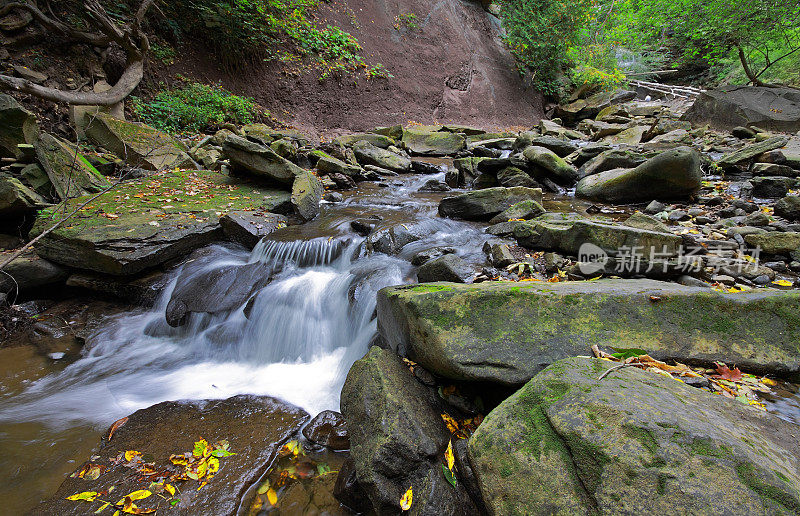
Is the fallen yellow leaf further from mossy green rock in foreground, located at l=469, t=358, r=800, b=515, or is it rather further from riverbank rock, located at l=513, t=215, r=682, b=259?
riverbank rock, located at l=513, t=215, r=682, b=259

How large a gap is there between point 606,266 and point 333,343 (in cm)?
325

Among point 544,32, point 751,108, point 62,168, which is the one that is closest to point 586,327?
point 62,168

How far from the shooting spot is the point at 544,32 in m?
21.1

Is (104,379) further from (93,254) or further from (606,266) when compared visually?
(606,266)

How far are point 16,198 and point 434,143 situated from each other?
11.5m

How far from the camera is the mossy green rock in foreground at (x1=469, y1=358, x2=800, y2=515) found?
117cm

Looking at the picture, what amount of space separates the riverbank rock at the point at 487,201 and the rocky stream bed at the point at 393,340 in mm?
44

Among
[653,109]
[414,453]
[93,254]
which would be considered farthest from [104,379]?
[653,109]

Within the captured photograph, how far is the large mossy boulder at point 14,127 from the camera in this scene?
526 centimetres

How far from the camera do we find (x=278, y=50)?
14.3 m

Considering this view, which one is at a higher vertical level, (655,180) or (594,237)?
(655,180)

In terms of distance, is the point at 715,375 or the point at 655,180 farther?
the point at 655,180

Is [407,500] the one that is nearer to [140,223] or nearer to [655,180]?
[140,223]

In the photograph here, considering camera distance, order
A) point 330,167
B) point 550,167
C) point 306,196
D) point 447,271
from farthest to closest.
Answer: point 330,167 < point 550,167 < point 306,196 < point 447,271
